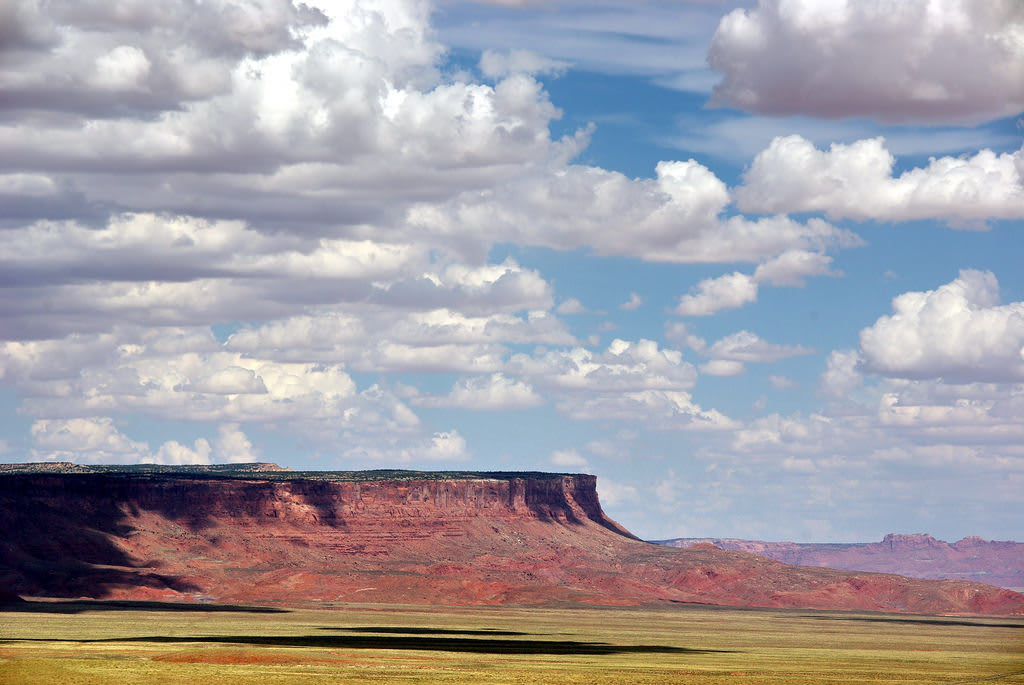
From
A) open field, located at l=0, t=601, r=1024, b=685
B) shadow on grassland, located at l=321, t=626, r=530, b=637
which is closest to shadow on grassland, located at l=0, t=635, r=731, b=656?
open field, located at l=0, t=601, r=1024, b=685

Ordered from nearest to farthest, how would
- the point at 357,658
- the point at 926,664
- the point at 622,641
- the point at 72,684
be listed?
the point at 72,684 → the point at 357,658 → the point at 926,664 → the point at 622,641

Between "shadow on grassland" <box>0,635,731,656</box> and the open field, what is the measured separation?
0.64 feet

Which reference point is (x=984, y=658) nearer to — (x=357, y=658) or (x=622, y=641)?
(x=622, y=641)

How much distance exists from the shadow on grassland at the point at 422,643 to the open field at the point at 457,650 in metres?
0.19

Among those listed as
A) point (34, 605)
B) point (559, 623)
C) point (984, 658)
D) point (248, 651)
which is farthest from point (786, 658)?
point (34, 605)

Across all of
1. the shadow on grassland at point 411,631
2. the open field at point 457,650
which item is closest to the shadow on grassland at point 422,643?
the open field at point 457,650

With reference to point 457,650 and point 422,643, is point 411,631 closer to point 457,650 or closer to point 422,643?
point 422,643

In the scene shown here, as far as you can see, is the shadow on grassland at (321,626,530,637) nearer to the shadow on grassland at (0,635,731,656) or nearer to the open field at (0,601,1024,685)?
the open field at (0,601,1024,685)

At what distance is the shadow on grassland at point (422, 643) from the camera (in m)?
132

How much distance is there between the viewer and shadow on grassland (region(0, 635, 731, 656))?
132125mm

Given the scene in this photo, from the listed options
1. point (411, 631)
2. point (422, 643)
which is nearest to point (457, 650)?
point (422, 643)

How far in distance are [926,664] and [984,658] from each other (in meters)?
12.7

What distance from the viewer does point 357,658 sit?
118 metres

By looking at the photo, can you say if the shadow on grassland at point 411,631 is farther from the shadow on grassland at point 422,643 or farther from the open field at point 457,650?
the shadow on grassland at point 422,643
